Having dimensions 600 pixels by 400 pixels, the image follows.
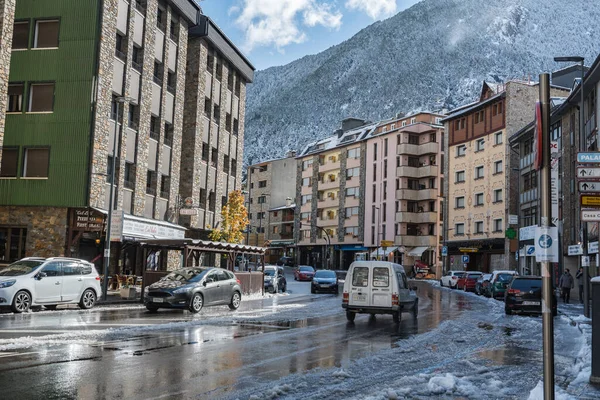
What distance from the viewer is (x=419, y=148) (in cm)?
8388

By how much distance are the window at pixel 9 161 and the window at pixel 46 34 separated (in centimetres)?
517

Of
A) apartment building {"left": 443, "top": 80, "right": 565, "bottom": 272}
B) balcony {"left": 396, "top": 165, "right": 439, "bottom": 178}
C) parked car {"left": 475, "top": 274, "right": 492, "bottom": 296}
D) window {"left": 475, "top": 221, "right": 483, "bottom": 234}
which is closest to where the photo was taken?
parked car {"left": 475, "top": 274, "right": 492, "bottom": 296}

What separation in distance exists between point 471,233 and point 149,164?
40.2 meters

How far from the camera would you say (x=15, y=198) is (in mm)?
29812

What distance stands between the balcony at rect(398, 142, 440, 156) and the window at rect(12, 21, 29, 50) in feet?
191

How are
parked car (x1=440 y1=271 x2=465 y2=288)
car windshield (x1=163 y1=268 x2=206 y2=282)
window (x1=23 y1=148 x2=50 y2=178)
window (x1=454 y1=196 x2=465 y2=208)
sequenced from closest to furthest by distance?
car windshield (x1=163 y1=268 x2=206 y2=282)
window (x1=23 y1=148 x2=50 y2=178)
parked car (x1=440 y1=271 x2=465 y2=288)
window (x1=454 y1=196 x2=465 y2=208)

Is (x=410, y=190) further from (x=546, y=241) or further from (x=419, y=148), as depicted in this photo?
(x=546, y=241)

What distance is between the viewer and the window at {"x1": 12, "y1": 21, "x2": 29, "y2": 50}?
102 ft

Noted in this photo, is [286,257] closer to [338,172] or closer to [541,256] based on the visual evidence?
[338,172]

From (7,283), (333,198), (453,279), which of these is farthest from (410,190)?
(7,283)

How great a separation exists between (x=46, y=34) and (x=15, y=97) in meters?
3.42

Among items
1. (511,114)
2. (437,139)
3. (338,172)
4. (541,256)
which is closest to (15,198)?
(541,256)

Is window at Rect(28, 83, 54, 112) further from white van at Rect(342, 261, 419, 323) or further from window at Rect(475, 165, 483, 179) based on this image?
window at Rect(475, 165, 483, 179)

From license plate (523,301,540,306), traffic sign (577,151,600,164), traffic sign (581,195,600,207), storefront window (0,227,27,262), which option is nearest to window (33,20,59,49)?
storefront window (0,227,27,262)
